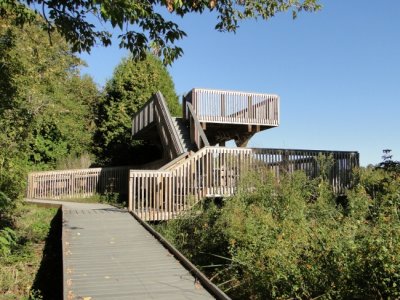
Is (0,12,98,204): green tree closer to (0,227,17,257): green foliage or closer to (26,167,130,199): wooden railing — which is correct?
(26,167,130,199): wooden railing

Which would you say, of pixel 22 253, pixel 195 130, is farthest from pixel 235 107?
pixel 22 253

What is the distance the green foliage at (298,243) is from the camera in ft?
16.4

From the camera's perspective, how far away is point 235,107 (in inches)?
729

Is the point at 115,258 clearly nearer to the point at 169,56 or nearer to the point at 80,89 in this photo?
the point at 169,56

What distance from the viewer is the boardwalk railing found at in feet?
39.7

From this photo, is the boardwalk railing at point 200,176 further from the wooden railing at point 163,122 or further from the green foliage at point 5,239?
the green foliage at point 5,239

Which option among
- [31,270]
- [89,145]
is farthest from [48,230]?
[89,145]

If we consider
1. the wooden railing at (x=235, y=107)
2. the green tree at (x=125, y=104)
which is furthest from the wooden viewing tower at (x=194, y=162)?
the green tree at (x=125, y=104)

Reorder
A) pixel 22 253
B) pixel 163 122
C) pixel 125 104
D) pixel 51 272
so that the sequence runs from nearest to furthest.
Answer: pixel 51 272
pixel 22 253
pixel 163 122
pixel 125 104

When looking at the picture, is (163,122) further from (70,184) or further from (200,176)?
(70,184)

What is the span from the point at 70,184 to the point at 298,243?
1589cm

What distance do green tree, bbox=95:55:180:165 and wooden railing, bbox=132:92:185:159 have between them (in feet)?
20.1

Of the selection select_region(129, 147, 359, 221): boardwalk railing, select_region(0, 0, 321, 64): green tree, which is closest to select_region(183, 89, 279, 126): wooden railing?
select_region(129, 147, 359, 221): boardwalk railing

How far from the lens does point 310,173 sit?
13.8 metres
